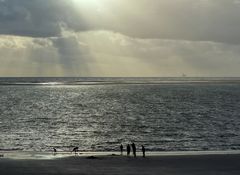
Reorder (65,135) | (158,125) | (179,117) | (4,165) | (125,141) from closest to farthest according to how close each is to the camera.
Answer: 1. (4,165)
2. (125,141)
3. (65,135)
4. (158,125)
5. (179,117)

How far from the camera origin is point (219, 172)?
3803 centimetres

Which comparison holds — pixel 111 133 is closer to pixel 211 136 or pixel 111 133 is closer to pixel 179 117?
pixel 211 136

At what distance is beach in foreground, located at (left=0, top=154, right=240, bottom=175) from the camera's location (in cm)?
3803

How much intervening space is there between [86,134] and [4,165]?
30021 mm

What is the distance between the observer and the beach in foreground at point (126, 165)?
38.0 meters

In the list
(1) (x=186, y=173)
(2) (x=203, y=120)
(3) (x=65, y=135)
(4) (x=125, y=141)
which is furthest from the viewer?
(2) (x=203, y=120)

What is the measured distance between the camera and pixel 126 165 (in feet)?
135

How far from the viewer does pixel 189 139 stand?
64062 mm

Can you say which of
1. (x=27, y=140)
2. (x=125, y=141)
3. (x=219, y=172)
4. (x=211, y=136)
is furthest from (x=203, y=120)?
(x=219, y=172)

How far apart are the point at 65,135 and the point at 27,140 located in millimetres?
6689

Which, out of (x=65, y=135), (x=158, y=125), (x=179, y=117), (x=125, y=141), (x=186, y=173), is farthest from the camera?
(x=179, y=117)

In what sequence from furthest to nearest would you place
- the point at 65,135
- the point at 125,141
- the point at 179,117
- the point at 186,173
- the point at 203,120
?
the point at 179,117
the point at 203,120
the point at 65,135
the point at 125,141
the point at 186,173

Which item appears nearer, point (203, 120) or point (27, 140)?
point (27, 140)

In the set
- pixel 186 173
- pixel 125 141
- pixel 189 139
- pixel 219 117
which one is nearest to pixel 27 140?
pixel 125 141
